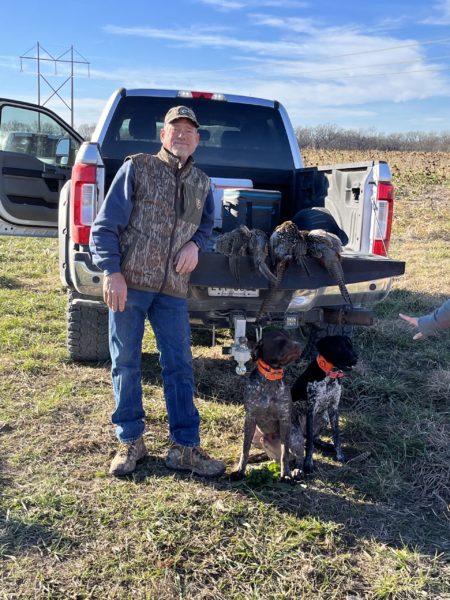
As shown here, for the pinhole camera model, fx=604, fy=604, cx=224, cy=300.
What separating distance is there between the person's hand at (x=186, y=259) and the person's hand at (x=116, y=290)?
0.99 feet

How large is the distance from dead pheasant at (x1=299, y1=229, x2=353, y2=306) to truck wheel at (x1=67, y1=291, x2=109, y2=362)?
1.81 m

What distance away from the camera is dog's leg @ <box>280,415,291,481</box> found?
330cm

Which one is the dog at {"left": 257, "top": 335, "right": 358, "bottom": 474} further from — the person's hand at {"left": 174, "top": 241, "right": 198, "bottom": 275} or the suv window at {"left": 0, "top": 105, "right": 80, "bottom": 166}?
the suv window at {"left": 0, "top": 105, "right": 80, "bottom": 166}

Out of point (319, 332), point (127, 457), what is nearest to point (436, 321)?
point (319, 332)

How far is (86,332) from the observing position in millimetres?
4848

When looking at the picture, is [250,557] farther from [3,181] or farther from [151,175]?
[3,181]

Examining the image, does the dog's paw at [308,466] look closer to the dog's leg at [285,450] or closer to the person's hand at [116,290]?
the dog's leg at [285,450]

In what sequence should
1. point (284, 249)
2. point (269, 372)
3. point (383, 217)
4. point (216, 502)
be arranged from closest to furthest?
point (216, 502) < point (269, 372) < point (284, 249) < point (383, 217)

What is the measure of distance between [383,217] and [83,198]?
2.03 m

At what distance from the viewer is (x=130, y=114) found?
5.35 meters

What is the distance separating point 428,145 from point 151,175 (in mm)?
58355

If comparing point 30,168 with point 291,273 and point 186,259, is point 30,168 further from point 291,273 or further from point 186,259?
point 291,273

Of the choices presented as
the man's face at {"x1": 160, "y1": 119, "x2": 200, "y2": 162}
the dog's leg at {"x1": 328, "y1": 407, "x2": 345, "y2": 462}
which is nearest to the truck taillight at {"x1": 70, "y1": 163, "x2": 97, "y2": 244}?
the man's face at {"x1": 160, "y1": 119, "x2": 200, "y2": 162}

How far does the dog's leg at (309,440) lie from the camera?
347 cm
